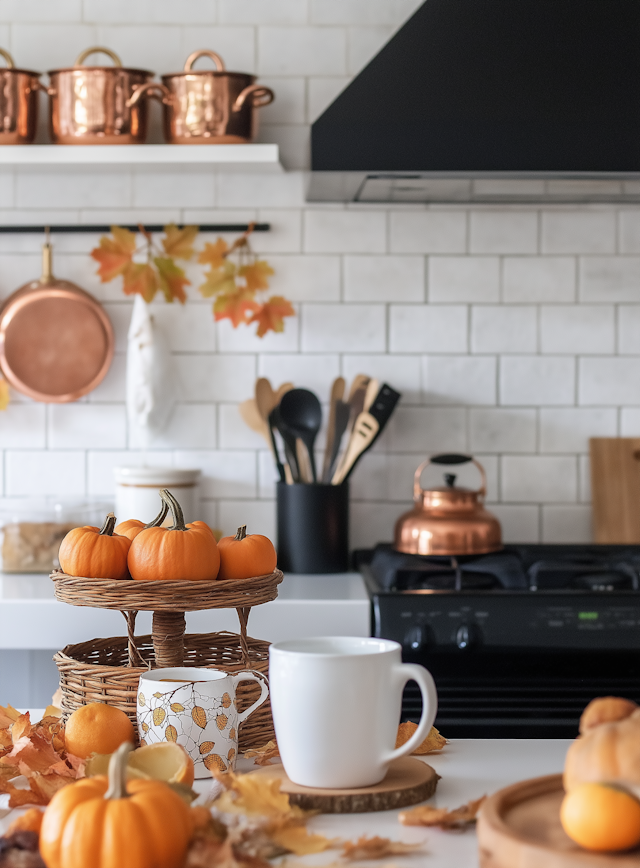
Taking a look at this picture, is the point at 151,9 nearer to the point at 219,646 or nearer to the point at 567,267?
the point at 567,267

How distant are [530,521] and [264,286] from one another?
885mm

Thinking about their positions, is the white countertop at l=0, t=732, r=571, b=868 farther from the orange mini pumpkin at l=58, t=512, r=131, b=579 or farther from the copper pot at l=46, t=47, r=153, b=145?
the copper pot at l=46, t=47, r=153, b=145

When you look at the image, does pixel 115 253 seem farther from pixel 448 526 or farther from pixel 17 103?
pixel 448 526

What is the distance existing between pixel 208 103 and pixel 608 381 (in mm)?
1171

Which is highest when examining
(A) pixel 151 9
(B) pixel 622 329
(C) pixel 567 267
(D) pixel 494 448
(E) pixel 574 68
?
(A) pixel 151 9

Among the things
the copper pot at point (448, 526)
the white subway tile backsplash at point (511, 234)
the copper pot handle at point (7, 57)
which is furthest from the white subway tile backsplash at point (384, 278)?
the copper pot handle at point (7, 57)

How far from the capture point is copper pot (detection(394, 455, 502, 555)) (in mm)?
2033

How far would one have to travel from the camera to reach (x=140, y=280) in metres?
2.33

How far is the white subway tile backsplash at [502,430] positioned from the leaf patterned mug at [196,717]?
1.63 m

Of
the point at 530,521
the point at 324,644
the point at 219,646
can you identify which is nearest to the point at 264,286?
the point at 530,521

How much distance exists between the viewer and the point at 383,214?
2355 mm

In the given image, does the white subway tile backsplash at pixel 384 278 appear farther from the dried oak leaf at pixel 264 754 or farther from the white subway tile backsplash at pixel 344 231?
the dried oak leaf at pixel 264 754

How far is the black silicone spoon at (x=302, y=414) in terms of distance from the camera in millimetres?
2182

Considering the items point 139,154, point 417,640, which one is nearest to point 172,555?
point 417,640
